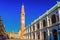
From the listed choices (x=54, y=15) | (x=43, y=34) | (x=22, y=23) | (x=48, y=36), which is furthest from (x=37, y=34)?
(x=22, y=23)

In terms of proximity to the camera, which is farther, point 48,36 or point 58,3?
point 48,36

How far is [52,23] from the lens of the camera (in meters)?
31.0

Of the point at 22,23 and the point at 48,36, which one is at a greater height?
the point at 22,23

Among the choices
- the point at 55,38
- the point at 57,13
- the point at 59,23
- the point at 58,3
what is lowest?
the point at 55,38

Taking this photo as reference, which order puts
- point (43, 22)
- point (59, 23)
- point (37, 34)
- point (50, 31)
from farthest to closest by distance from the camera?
point (37, 34), point (43, 22), point (50, 31), point (59, 23)

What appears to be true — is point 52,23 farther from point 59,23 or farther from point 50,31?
point 59,23

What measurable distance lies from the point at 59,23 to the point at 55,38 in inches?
182

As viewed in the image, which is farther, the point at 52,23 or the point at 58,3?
the point at 52,23

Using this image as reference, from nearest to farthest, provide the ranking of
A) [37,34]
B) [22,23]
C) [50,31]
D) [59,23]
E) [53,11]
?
1. [59,23]
2. [53,11]
3. [50,31]
4. [37,34]
5. [22,23]

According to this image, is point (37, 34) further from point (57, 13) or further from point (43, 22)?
point (57, 13)

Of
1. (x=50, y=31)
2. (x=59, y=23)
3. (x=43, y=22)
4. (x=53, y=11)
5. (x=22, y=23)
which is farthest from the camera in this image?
(x=22, y=23)

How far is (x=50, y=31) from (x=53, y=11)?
180 inches

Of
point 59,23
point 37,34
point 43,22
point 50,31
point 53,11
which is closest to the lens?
point 59,23

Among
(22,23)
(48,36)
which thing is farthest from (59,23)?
(22,23)
